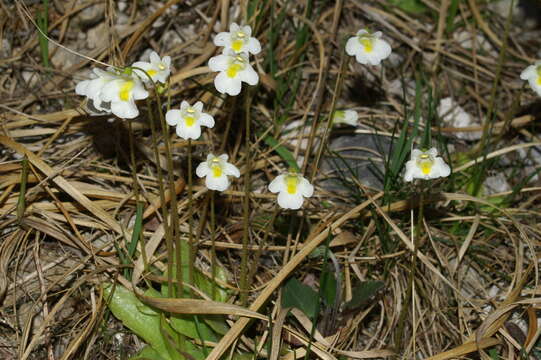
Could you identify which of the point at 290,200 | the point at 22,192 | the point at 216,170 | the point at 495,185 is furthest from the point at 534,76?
the point at 22,192

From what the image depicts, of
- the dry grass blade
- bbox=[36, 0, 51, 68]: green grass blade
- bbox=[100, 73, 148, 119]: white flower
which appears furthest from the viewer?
bbox=[36, 0, 51, 68]: green grass blade

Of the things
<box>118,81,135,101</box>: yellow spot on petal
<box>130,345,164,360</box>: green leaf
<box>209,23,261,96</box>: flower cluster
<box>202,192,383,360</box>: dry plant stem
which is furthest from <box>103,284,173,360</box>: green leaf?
<box>209,23,261,96</box>: flower cluster

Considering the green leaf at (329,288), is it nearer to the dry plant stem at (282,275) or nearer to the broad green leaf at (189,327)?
the dry plant stem at (282,275)

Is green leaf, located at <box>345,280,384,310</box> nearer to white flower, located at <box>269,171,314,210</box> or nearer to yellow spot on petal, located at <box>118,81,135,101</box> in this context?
white flower, located at <box>269,171,314,210</box>

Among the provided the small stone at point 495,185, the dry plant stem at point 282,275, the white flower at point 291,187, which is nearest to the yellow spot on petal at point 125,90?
the white flower at point 291,187

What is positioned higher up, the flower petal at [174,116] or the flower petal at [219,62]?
the flower petal at [219,62]

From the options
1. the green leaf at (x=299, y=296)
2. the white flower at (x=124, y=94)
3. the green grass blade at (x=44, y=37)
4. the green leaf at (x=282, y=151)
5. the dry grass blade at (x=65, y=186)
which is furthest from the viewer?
the green grass blade at (x=44, y=37)

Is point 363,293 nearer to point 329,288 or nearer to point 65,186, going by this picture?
point 329,288

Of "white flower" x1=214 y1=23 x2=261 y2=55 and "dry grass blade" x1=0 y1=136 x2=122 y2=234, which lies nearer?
"white flower" x1=214 y1=23 x2=261 y2=55

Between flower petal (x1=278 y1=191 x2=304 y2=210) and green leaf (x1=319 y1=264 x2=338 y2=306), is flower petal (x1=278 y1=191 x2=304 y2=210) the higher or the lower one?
the higher one
